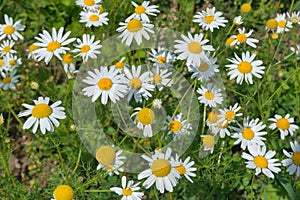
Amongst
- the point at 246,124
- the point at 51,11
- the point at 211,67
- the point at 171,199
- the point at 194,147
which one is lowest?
the point at 171,199

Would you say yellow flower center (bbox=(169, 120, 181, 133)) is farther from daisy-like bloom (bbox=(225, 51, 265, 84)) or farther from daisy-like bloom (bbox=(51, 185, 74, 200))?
daisy-like bloom (bbox=(51, 185, 74, 200))

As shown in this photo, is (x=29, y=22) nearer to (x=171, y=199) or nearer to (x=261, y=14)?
(x=261, y=14)

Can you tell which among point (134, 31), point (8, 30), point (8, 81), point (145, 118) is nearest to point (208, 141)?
point (145, 118)

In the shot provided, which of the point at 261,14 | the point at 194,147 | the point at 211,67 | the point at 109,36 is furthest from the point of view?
the point at 261,14

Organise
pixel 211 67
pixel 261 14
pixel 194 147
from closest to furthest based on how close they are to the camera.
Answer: pixel 211 67
pixel 194 147
pixel 261 14

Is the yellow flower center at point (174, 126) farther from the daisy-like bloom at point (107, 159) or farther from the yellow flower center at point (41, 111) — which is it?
the yellow flower center at point (41, 111)

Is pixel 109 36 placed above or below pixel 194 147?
above

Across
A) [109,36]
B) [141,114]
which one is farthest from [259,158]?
[109,36]

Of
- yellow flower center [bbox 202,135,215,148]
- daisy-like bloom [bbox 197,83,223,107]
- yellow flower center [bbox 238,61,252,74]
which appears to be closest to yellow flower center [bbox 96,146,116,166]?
yellow flower center [bbox 202,135,215,148]
